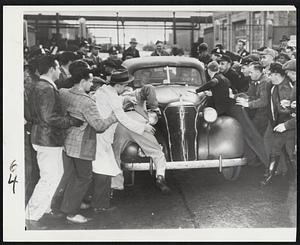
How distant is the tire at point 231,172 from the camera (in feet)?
10.5

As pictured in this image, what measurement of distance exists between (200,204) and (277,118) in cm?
86

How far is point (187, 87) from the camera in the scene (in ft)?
11.8

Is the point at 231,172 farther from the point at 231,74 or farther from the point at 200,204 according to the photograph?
the point at 231,74

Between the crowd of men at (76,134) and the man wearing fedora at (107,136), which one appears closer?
the crowd of men at (76,134)

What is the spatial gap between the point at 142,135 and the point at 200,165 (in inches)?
18.6

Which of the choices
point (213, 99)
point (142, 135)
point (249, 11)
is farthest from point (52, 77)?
point (249, 11)

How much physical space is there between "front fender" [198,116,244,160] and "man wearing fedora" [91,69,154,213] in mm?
502

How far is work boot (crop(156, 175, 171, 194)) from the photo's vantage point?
3.09 meters

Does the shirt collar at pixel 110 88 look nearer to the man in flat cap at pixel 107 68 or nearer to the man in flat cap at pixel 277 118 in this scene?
the man in flat cap at pixel 107 68

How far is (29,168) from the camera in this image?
3006 millimetres

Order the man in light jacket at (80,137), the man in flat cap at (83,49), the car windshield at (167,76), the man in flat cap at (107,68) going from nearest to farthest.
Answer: the man in light jacket at (80,137), the man in flat cap at (107,68), the man in flat cap at (83,49), the car windshield at (167,76)

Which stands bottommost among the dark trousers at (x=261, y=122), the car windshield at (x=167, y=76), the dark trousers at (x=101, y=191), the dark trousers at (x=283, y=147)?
the dark trousers at (x=101, y=191)

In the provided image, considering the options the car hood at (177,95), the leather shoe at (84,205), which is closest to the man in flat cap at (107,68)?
the car hood at (177,95)

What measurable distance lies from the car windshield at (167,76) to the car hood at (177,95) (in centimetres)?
9
